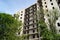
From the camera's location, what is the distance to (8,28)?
2769 centimetres

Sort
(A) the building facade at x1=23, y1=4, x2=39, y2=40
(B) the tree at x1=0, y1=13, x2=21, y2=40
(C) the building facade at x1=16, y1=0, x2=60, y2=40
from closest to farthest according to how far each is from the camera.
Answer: (B) the tree at x1=0, y1=13, x2=21, y2=40, (C) the building facade at x1=16, y1=0, x2=60, y2=40, (A) the building facade at x1=23, y1=4, x2=39, y2=40

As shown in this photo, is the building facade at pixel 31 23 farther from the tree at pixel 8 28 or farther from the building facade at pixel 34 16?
the tree at pixel 8 28

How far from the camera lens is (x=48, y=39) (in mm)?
31734

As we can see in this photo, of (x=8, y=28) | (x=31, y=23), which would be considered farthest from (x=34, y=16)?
(x=8, y=28)

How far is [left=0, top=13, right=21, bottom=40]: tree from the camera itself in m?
27.0

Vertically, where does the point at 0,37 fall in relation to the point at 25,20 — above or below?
below

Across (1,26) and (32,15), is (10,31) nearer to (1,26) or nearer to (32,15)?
(1,26)

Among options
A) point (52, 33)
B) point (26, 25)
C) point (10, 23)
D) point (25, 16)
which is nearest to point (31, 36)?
point (26, 25)

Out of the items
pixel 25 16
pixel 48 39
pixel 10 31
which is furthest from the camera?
pixel 25 16

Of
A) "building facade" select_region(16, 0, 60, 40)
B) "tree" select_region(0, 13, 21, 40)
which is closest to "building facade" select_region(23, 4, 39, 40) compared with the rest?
"building facade" select_region(16, 0, 60, 40)

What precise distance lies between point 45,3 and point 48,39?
71.8ft

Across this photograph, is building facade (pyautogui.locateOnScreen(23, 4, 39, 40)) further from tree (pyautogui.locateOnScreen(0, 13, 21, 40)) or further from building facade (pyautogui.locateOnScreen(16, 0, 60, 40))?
tree (pyautogui.locateOnScreen(0, 13, 21, 40))

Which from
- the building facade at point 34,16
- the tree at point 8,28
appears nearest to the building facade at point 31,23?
the building facade at point 34,16

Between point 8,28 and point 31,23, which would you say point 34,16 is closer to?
point 31,23
